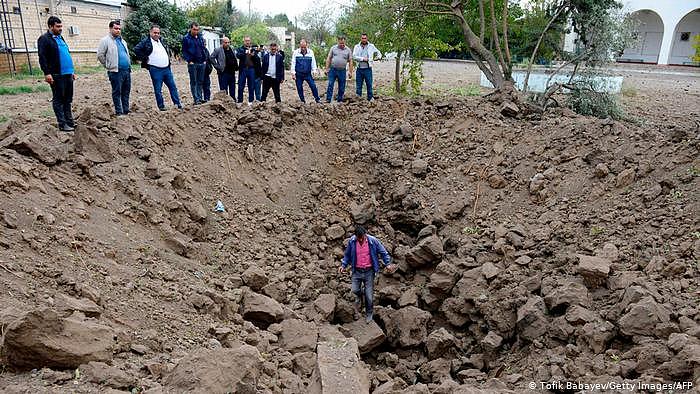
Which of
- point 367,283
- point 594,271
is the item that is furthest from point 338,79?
point 594,271

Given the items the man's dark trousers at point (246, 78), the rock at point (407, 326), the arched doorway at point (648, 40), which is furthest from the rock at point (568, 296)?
the arched doorway at point (648, 40)

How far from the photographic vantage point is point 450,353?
5.92 metres

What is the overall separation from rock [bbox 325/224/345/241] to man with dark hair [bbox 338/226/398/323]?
5.33 feet

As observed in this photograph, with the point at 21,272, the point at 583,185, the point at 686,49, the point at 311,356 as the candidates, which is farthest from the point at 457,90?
the point at 686,49

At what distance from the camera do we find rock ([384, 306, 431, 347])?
609 cm

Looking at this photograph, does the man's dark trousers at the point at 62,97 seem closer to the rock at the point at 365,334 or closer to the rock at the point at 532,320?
the rock at the point at 365,334

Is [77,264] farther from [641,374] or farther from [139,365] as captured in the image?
[641,374]

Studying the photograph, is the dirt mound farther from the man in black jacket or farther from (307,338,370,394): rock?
the man in black jacket

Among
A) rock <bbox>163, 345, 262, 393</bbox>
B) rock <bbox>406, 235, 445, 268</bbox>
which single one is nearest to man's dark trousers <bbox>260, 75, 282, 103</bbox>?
rock <bbox>406, 235, 445, 268</bbox>

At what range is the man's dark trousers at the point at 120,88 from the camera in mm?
7410

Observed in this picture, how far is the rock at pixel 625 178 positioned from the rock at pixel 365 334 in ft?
13.4

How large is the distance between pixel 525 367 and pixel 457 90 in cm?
1343

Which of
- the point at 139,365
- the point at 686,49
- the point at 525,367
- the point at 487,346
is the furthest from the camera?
the point at 686,49

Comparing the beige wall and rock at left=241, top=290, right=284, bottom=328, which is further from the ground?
the beige wall
